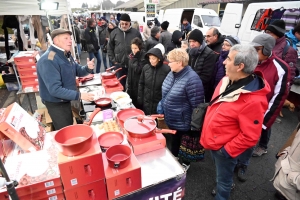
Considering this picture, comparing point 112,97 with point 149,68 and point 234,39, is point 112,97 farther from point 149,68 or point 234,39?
point 234,39

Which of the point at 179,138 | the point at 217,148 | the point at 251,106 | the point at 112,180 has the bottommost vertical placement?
the point at 179,138

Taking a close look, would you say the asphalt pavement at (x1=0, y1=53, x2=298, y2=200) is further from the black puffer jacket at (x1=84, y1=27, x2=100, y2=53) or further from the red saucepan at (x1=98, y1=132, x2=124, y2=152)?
→ the black puffer jacket at (x1=84, y1=27, x2=100, y2=53)

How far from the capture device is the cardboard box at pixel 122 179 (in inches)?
50.5

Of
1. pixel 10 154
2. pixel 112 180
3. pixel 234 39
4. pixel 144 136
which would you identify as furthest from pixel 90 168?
pixel 234 39

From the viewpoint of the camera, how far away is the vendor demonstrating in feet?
7.22

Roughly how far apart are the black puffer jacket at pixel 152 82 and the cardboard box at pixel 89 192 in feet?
5.83

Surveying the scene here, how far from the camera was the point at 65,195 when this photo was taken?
1.27 meters

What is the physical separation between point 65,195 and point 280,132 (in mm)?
4033

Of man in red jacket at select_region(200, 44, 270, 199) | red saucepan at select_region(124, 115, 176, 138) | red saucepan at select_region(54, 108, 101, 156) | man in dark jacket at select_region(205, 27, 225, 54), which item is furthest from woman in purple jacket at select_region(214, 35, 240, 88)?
red saucepan at select_region(54, 108, 101, 156)

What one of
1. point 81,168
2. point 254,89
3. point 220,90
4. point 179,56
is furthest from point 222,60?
point 81,168

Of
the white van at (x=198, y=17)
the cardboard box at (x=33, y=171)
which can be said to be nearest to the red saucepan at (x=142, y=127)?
the cardboard box at (x=33, y=171)

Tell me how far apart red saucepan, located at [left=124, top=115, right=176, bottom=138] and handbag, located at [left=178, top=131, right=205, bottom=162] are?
1.03 metres

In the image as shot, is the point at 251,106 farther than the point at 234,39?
No

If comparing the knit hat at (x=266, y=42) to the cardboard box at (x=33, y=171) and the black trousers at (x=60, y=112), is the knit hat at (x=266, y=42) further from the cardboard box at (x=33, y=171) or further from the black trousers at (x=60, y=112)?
the black trousers at (x=60, y=112)
